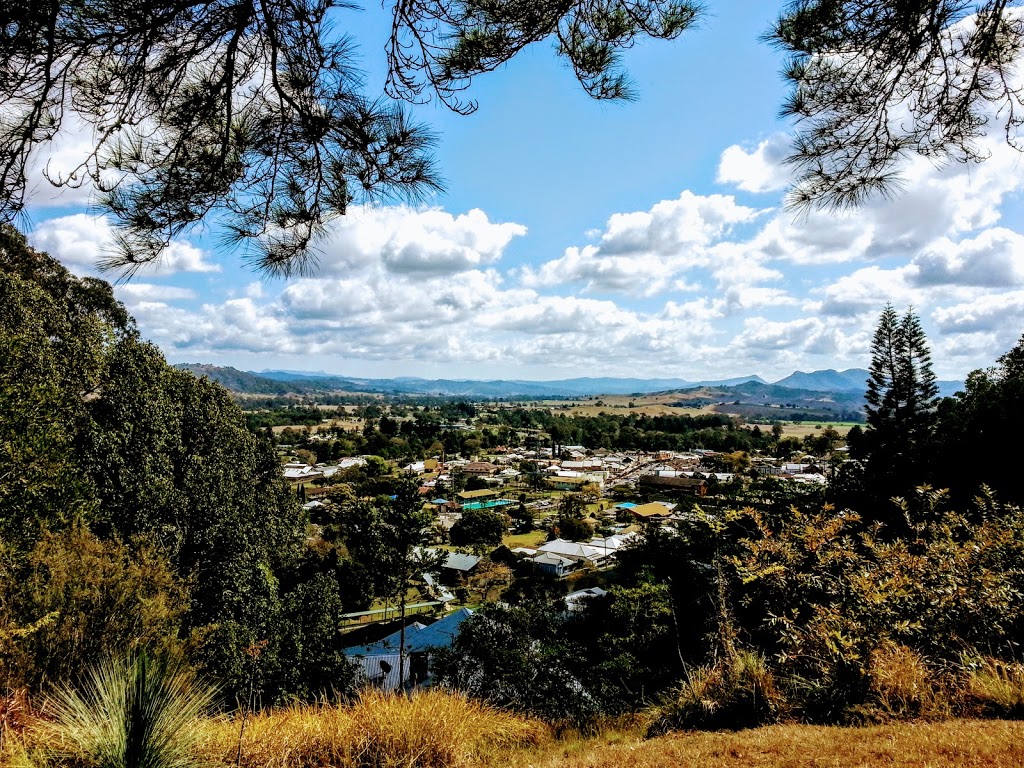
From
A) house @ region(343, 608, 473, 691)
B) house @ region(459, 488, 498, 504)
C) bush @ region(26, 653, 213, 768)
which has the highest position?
bush @ region(26, 653, 213, 768)

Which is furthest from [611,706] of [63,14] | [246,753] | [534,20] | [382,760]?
[63,14]

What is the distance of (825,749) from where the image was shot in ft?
8.72

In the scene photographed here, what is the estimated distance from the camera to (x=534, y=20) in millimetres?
2592

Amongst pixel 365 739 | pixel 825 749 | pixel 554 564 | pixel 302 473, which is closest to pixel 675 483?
pixel 554 564

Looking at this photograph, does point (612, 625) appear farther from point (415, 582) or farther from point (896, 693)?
point (415, 582)

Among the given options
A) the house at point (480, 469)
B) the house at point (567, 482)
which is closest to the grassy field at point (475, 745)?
the house at point (567, 482)

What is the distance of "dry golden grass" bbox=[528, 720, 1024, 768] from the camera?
2.38 m

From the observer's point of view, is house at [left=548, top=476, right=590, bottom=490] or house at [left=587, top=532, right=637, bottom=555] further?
→ house at [left=548, top=476, right=590, bottom=490]

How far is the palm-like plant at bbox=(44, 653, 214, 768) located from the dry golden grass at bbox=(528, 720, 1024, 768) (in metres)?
1.82

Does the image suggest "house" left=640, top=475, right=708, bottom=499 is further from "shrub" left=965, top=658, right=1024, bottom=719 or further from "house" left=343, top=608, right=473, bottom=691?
"shrub" left=965, top=658, right=1024, bottom=719

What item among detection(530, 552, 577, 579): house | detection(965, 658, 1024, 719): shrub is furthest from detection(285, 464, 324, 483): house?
detection(965, 658, 1024, 719): shrub

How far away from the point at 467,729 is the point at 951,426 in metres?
23.6

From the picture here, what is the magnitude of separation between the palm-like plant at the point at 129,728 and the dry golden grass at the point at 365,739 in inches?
10.8

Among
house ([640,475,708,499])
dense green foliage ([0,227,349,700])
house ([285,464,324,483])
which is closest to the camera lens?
dense green foliage ([0,227,349,700])
